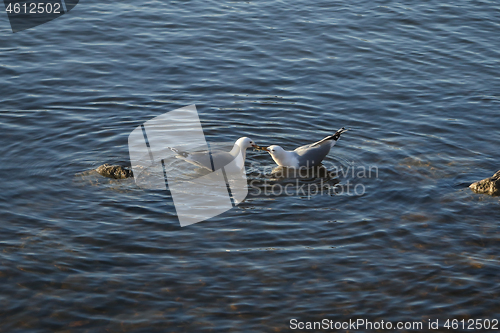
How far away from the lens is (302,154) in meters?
12.8

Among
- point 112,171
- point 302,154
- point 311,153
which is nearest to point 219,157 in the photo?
point 302,154

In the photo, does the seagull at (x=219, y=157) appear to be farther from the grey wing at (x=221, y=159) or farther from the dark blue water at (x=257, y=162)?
the dark blue water at (x=257, y=162)

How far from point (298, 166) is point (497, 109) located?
581 cm

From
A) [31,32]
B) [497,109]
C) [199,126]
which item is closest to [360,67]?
[497,109]

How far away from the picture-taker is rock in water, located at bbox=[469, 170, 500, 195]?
38.3 feet

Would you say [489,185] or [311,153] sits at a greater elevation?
[311,153]

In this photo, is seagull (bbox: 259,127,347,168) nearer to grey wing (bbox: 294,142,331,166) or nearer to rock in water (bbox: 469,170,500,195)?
grey wing (bbox: 294,142,331,166)

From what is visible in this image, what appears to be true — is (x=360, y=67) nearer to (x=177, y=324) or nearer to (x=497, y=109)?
(x=497, y=109)

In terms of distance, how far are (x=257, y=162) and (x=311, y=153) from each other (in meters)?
1.26

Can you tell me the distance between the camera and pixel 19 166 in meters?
12.5

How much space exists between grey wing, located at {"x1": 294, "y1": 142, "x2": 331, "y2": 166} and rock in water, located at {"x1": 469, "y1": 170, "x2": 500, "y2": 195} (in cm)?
300

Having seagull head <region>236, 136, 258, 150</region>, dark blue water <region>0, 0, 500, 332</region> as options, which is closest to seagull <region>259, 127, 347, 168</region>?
seagull head <region>236, 136, 258, 150</region>

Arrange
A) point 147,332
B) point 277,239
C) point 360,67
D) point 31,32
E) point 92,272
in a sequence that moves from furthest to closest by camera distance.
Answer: point 31,32 → point 360,67 → point 277,239 → point 92,272 → point 147,332

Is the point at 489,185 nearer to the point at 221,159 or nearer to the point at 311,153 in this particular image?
the point at 311,153
